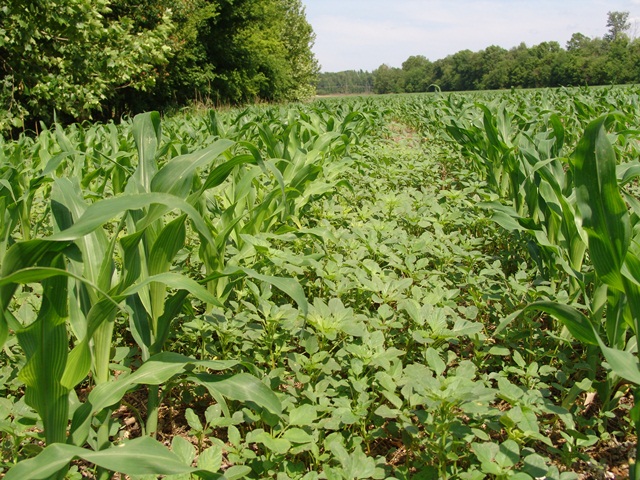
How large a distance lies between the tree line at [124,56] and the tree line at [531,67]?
65.6 ft

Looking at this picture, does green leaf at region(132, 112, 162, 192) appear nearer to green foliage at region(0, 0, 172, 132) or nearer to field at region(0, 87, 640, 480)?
field at region(0, 87, 640, 480)

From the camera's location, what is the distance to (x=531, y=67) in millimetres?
69375

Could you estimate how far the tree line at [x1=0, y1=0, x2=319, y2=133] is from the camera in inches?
332

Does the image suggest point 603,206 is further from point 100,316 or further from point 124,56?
point 124,56

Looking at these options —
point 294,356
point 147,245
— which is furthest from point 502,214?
point 147,245

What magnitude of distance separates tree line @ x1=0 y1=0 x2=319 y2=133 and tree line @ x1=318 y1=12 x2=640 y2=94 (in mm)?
20003

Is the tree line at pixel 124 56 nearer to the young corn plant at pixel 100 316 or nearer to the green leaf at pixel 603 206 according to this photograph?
the young corn plant at pixel 100 316

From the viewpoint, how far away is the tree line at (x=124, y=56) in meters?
8.43

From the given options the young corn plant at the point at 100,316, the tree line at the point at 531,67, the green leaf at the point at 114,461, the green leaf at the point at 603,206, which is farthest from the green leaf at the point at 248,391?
the tree line at the point at 531,67

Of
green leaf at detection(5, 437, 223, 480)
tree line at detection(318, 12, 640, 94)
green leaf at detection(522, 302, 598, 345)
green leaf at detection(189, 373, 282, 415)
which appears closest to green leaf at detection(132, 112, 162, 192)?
green leaf at detection(189, 373, 282, 415)

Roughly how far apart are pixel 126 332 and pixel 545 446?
6.03ft

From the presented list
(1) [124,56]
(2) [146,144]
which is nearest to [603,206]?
(2) [146,144]

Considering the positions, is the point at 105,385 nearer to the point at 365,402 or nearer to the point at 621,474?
the point at 365,402

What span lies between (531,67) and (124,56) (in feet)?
241
